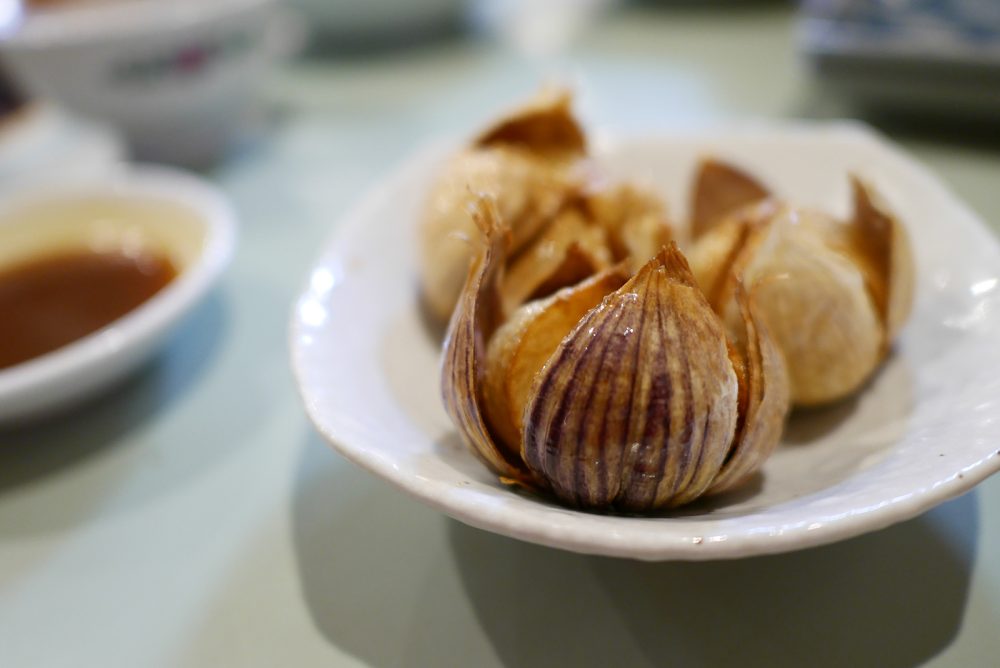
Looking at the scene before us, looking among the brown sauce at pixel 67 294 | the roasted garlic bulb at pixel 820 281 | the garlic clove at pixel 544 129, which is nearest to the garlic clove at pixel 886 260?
the roasted garlic bulb at pixel 820 281

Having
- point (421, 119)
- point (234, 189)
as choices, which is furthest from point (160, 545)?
point (421, 119)

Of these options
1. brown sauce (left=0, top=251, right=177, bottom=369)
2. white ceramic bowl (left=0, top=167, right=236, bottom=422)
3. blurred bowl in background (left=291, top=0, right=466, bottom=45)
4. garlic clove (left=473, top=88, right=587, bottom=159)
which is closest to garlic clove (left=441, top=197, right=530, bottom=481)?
garlic clove (left=473, top=88, right=587, bottom=159)

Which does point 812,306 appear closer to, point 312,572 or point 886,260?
point 886,260

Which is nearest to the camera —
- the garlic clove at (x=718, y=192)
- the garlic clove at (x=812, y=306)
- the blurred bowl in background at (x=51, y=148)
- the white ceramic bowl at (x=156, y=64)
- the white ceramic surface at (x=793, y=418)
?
the white ceramic surface at (x=793, y=418)

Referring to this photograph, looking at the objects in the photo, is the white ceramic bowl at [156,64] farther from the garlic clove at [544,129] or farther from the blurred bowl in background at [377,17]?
the garlic clove at [544,129]

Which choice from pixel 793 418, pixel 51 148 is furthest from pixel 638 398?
pixel 51 148

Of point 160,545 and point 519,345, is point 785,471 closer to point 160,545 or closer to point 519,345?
point 519,345
